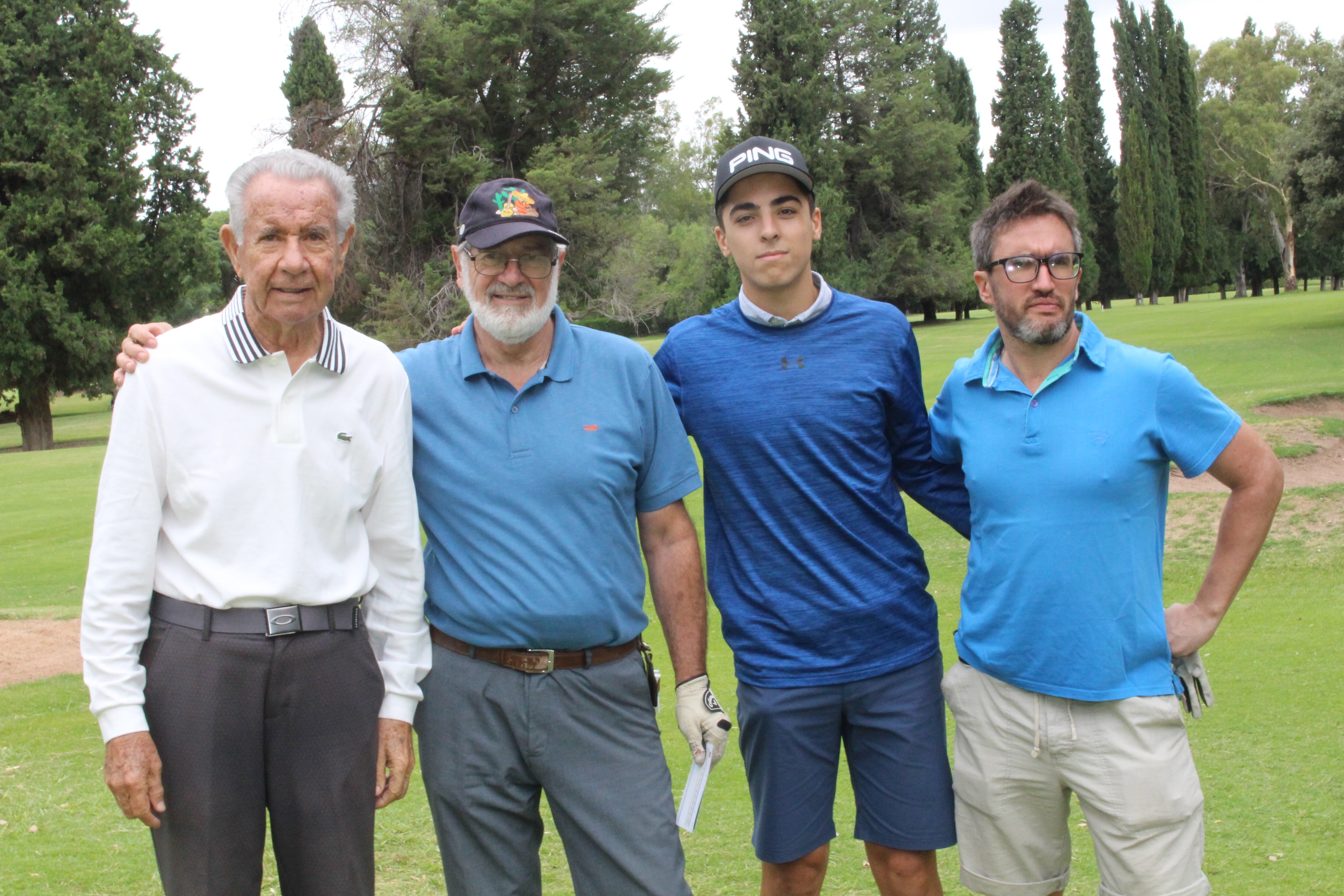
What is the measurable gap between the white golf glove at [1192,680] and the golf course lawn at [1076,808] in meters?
0.50

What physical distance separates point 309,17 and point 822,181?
19.2 metres

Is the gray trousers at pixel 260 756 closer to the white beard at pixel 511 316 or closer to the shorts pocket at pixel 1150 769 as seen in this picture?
the white beard at pixel 511 316

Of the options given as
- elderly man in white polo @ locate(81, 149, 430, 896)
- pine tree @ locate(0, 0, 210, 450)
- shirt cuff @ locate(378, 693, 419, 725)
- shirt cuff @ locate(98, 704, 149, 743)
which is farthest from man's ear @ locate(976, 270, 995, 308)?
pine tree @ locate(0, 0, 210, 450)

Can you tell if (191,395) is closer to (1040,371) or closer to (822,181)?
(1040,371)

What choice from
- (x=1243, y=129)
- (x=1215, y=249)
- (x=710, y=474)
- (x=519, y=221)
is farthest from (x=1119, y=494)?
(x=1243, y=129)

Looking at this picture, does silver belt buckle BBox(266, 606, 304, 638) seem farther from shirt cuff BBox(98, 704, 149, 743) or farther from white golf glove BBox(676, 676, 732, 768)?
white golf glove BBox(676, 676, 732, 768)

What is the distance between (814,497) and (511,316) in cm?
103

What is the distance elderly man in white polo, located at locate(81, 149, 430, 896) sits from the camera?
2645 mm

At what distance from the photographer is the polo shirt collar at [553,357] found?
125 inches

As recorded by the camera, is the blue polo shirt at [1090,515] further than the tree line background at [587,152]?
No

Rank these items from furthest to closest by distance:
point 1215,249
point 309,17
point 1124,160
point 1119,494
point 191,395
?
point 1215,249 → point 1124,160 → point 309,17 → point 1119,494 → point 191,395

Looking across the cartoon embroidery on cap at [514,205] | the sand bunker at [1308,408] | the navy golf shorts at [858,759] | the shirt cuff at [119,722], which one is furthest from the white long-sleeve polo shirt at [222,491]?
the sand bunker at [1308,408]

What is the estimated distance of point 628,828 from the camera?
3.07m

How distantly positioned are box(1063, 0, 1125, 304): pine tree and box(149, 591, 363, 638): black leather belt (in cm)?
5687
